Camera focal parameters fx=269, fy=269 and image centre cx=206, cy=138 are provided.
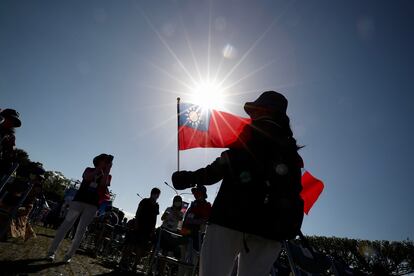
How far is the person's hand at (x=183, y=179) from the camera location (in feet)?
6.20

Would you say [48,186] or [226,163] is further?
[48,186]

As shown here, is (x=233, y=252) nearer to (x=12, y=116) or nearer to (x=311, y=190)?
(x=311, y=190)

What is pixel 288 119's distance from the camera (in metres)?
2.04

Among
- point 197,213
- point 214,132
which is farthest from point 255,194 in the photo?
point 197,213

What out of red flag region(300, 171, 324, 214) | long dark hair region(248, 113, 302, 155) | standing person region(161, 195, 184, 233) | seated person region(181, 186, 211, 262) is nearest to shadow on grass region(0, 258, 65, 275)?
seated person region(181, 186, 211, 262)

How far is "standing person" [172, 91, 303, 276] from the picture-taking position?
1.62 meters

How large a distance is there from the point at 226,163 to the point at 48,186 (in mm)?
67093

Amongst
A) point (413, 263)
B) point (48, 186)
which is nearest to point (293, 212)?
point (413, 263)

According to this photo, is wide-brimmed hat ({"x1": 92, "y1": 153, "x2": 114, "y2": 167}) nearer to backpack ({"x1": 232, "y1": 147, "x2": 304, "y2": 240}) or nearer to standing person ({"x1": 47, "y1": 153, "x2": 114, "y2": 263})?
standing person ({"x1": 47, "y1": 153, "x2": 114, "y2": 263})

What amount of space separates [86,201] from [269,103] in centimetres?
464


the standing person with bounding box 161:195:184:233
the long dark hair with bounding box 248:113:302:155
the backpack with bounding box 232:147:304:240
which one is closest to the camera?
the backpack with bounding box 232:147:304:240

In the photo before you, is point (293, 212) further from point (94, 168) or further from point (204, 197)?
point (204, 197)

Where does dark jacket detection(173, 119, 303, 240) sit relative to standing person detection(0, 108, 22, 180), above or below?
below

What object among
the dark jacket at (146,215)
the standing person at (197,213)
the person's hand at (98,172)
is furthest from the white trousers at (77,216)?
the standing person at (197,213)
